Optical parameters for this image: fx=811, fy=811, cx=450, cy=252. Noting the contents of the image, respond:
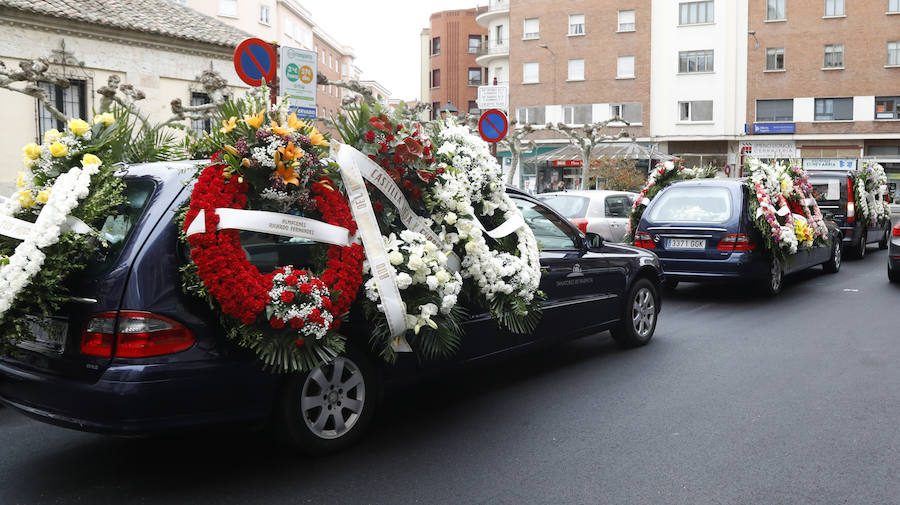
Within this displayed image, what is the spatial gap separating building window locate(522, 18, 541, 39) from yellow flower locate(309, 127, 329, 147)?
50.4 meters

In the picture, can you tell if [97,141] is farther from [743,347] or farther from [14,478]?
[743,347]

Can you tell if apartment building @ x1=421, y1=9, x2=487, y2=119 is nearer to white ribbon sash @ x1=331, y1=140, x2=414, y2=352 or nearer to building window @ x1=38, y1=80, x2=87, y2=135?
building window @ x1=38, y1=80, x2=87, y2=135

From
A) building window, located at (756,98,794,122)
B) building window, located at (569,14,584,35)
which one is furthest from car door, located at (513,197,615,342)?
building window, located at (569,14,584,35)

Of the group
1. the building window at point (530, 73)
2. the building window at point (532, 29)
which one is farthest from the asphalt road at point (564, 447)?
the building window at point (532, 29)

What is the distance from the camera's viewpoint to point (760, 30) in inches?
1860

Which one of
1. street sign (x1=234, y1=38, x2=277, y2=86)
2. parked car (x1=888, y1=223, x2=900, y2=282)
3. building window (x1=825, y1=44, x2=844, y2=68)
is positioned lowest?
parked car (x1=888, y1=223, x2=900, y2=282)

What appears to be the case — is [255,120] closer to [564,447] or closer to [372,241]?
[372,241]

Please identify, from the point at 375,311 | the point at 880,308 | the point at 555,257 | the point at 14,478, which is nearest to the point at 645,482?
the point at 375,311

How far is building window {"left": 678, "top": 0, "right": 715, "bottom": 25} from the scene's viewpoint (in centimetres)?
4803

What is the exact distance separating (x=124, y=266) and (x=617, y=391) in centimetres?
361

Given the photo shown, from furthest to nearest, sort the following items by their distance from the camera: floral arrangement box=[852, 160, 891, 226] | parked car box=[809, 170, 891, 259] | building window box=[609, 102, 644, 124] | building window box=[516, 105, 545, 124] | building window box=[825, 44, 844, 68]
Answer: building window box=[516, 105, 545, 124], building window box=[609, 102, 644, 124], building window box=[825, 44, 844, 68], floral arrangement box=[852, 160, 891, 226], parked car box=[809, 170, 891, 259]

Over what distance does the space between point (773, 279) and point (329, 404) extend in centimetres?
825

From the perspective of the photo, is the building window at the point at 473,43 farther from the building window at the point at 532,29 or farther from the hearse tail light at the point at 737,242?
the hearse tail light at the point at 737,242

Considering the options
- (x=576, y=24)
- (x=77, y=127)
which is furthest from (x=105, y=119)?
(x=576, y=24)
